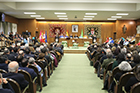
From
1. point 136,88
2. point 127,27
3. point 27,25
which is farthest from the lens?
point 127,27

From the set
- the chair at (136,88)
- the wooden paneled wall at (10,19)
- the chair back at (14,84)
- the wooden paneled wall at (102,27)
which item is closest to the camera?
the chair at (136,88)

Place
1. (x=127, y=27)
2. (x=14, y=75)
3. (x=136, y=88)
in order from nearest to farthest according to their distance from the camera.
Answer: (x=136, y=88) → (x=14, y=75) → (x=127, y=27)

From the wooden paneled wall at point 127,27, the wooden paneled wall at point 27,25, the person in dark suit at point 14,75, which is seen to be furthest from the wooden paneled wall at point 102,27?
the person in dark suit at point 14,75

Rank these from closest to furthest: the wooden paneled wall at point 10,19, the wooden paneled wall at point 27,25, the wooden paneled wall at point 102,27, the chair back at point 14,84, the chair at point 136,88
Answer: the chair at point 136,88
the chair back at point 14,84
the wooden paneled wall at point 10,19
the wooden paneled wall at point 27,25
the wooden paneled wall at point 102,27

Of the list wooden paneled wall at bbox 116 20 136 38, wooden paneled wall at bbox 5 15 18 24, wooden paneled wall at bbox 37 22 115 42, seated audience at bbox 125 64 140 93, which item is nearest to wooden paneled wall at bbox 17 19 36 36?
wooden paneled wall at bbox 5 15 18 24

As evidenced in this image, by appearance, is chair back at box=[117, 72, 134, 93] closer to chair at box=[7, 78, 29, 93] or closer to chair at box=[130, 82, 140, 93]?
chair at box=[130, 82, 140, 93]

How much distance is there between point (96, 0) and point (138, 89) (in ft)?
22.2

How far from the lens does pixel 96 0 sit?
8.34m

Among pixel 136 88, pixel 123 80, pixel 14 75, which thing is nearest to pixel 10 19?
pixel 14 75

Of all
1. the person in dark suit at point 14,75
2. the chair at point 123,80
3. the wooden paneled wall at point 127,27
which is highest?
the wooden paneled wall at point 127,27

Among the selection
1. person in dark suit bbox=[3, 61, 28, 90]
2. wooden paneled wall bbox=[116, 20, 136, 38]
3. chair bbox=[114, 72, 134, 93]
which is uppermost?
wooden paneled wall bbox=[116, 20, 136, 38]

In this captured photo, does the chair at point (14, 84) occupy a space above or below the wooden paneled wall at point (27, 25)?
below

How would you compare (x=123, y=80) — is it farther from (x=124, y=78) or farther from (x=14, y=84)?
(x=14, y=84)

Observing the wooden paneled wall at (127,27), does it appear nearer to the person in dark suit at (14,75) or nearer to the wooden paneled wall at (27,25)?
the wooden paneled wall at (27,25)
